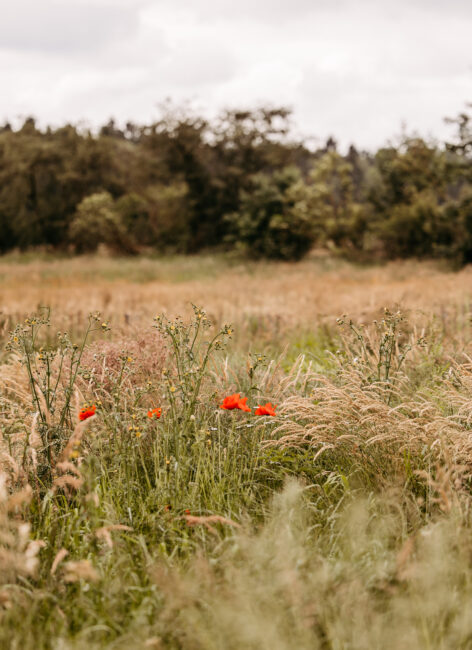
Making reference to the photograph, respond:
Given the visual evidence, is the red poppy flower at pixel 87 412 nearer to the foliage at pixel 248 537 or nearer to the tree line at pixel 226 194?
the foliage at pixel 248 537

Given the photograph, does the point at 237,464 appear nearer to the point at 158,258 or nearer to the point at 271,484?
the point at 271,484

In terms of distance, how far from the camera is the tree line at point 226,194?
25.5m

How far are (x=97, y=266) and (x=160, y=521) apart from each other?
23559mm

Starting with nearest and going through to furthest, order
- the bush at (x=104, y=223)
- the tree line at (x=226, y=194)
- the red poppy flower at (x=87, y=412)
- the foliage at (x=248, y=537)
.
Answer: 1. the foliage at (x=248, y=537)
2. the red poppy flower at (x=87, y=412)
3. the tree line at (x=226, y=194)
4. the bush at (x=104, y=223)

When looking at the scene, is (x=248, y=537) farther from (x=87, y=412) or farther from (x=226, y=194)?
(x=226, y=194)

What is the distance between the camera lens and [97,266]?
24953 millimetres

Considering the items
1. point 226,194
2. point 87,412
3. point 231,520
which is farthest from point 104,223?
point 231,520

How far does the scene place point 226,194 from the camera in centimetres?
3203

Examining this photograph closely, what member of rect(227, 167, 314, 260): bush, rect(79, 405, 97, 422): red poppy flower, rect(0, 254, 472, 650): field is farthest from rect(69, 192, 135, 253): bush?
rect(79, 405, 97, 422): red poppy flower

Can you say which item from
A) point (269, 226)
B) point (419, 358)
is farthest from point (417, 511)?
point (269, 226)

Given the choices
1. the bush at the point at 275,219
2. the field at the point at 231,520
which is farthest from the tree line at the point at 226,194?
the field at the point at 231,520

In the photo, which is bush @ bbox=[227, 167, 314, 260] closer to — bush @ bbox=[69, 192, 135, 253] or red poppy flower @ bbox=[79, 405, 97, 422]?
bush @ bbox=[69, 192, 135, 253]

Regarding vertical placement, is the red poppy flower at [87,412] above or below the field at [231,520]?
above

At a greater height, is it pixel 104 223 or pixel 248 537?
pixel 104 223
